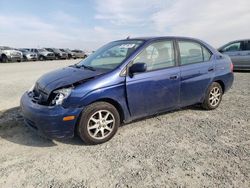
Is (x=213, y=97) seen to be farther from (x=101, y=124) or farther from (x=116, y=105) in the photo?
→ (x=101, y=124)

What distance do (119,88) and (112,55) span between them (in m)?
1.00

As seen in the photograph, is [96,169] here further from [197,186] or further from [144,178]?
[197,186]

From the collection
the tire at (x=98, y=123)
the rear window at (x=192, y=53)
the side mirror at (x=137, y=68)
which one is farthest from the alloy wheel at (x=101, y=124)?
the rear window at (x=192, y=53)

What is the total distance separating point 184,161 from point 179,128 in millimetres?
1132

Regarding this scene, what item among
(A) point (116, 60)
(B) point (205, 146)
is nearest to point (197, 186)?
(B) point (205, 146)

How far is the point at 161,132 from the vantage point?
3934mm

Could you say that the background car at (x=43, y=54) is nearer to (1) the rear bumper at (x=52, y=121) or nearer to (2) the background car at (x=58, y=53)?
(2) the background car at (x=58, y=53)

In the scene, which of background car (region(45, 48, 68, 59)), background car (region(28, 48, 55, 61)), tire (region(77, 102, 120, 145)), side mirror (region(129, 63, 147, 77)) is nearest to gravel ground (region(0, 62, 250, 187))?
tire (region(77, 102, 120, 145))

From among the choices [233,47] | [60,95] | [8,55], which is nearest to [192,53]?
[60,95]

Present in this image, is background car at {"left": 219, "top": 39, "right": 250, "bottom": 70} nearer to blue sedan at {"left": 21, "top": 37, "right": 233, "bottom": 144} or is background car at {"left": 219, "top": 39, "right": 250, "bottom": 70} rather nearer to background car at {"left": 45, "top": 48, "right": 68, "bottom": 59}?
blue sedan at {"left": 21, "top": 37, "right": 233, "bottom": 144}

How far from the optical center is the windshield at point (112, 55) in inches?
155

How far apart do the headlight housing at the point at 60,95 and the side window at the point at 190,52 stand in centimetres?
224

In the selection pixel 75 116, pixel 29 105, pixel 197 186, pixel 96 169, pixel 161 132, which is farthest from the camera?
pixel 161 132

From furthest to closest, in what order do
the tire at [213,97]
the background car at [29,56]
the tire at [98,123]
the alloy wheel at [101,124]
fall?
1. the background car at [29,56]
2. the tire at [213,97]
3. the alloy wheel at [101,124]
4. the tire at [98,123]
